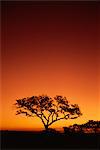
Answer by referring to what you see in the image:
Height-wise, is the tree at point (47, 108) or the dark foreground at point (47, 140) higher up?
the tree at point (47, 108)

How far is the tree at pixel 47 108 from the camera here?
614cm

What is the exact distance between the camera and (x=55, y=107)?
6.63 meters

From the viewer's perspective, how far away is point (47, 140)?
566cm

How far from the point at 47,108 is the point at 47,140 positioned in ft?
3.01

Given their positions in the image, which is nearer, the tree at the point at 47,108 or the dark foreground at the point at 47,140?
the dark foreground at the point at 47,140

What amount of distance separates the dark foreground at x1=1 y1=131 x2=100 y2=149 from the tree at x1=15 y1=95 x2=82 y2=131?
332mm

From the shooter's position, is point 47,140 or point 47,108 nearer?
point 47,140

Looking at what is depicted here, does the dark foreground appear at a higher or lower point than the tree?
lower

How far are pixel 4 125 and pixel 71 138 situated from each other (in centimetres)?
119

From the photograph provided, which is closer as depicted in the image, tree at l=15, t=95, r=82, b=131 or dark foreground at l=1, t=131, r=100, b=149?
dark foreground at l=1, t=131, r=100, b=149

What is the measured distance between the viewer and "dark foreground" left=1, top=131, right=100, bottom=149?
17.7 feet

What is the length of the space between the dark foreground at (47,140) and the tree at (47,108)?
1.09 feet

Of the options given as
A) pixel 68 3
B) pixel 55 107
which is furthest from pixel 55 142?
pixel 68 3

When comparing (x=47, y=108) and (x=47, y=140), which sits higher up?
(x=47, y=108)
